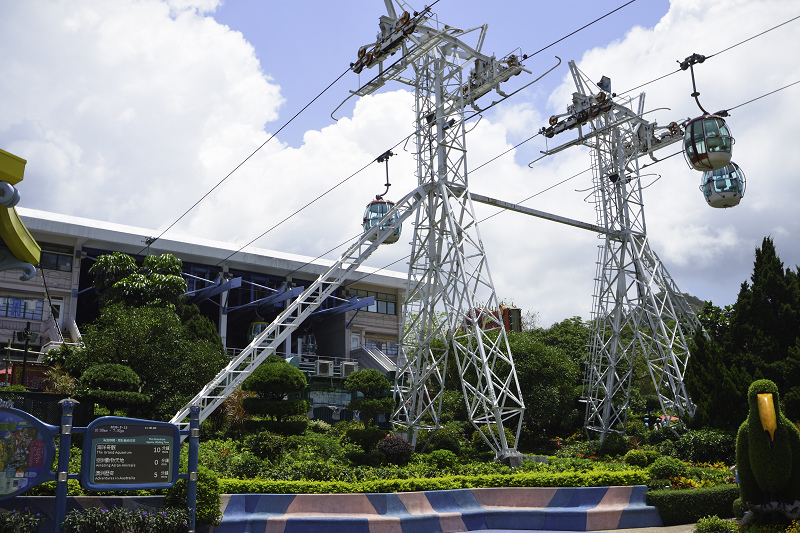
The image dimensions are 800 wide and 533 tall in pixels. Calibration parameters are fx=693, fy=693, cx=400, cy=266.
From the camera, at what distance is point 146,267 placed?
3681cm

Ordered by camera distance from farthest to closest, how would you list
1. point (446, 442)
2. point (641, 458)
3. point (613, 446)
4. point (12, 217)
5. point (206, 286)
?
1. point (206, 286)
2. point (613, 446)
3. point (446, 442)
4. point (641, 458)
5. point (12, 217)

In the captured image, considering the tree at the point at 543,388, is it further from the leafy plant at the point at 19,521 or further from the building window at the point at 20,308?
the building window at the point at 20,308

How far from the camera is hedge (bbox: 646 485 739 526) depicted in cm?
1511

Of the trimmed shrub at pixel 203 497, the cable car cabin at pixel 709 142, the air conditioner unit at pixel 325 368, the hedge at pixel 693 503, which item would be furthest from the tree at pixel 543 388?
the air conditioner unit at pixel 325 368

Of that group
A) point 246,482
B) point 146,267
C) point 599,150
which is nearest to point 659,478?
Result: point 246,482

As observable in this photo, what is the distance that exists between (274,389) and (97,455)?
46.2 feet

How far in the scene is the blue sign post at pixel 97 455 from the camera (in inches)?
427

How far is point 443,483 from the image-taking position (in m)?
15.8

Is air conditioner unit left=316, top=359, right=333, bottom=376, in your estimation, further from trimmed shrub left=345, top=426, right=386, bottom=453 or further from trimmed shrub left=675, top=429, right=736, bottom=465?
trimmed shrub left=675, top=429, right=736, bottom=465

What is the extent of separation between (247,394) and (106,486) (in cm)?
1914

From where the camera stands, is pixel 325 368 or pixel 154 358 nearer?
pixel 154 358

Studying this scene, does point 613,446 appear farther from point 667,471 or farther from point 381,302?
point 381,302

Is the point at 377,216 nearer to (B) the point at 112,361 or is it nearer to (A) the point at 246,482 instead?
(B) the point at 112,361

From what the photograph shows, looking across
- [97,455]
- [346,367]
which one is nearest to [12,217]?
[97,455]
